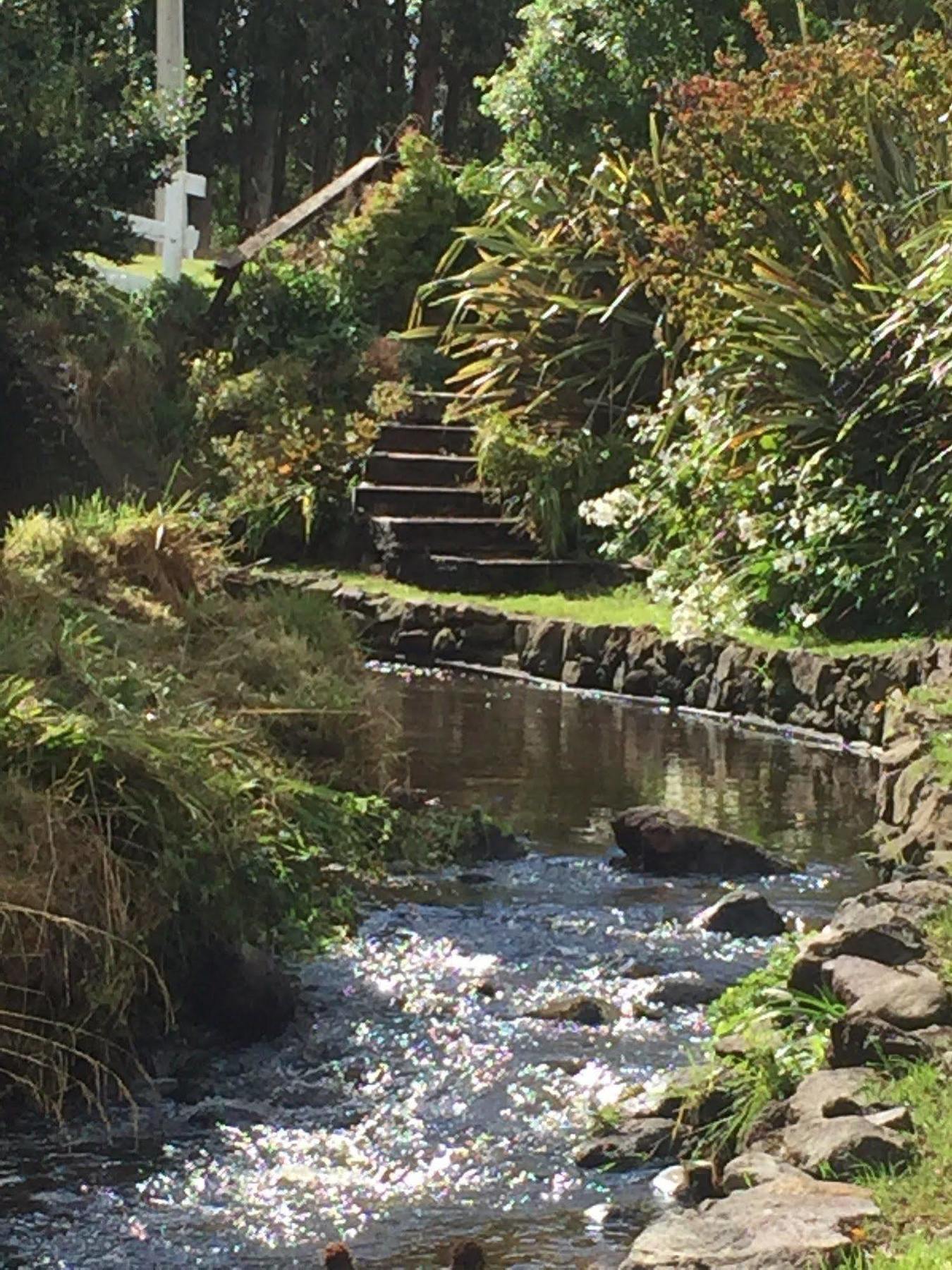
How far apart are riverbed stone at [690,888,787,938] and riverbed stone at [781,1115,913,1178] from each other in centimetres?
290

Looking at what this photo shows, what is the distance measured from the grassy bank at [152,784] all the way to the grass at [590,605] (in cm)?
411

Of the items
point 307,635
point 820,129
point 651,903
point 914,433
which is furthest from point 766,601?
point 651,903

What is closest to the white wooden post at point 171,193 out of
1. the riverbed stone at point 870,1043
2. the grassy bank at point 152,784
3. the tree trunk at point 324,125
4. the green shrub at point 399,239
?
the green shrub at point 399,239

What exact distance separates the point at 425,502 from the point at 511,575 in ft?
4.91

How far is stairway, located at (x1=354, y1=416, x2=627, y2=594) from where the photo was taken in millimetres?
16188

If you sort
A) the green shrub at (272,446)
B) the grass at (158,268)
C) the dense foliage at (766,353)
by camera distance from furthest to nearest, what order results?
the grass at (158,268) → the green shrub at (272,446) → the dense foliage at (766,353)

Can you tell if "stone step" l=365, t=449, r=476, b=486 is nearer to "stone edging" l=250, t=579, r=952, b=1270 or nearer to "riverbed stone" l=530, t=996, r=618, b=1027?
"stone edging" l=250, t=579, r=952, b=1270

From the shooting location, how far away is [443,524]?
16891 millimetres

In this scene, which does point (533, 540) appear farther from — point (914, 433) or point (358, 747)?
point (358, 747)

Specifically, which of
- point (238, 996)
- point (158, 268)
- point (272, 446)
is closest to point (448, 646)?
point (272, 446)

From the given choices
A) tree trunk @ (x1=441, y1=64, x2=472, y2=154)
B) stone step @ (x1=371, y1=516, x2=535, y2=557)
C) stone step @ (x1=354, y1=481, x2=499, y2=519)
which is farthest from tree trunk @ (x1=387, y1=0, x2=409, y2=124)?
stone step @ (x1=371, y1=516, x2=535, y2=557)

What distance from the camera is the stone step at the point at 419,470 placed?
17672mm

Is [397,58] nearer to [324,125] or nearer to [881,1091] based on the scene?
[324,125]

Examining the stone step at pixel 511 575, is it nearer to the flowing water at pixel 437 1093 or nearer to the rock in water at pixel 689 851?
the flowing water at pixel 437 1093
